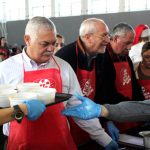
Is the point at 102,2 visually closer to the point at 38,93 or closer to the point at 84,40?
the point at 84,40

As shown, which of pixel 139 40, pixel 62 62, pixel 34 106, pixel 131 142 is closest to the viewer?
pixel 34 106

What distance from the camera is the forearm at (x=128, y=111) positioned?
1.18 m

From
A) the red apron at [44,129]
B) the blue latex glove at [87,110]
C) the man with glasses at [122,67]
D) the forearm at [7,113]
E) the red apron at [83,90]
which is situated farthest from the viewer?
the man with glasses at [122,67]

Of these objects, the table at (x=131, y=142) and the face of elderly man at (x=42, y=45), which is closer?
the table at (x=131, y=142)

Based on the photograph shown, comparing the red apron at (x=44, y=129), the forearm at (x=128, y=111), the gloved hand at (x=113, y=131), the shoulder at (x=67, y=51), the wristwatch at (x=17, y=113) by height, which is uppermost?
the shoulder at (x=67, y=51)

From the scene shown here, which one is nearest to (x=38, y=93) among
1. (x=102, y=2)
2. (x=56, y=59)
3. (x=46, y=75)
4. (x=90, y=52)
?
(x=46, y=75)

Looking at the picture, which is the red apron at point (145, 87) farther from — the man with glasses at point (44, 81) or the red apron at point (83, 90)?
the man with glasses at point (44, 81)

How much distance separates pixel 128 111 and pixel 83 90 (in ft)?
1.48

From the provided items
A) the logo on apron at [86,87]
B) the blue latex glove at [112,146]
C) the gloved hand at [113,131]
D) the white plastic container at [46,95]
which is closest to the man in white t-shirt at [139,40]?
the logo on apron at [86,87]

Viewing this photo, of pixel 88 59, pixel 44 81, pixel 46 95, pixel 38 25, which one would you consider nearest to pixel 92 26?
pixel 88 59

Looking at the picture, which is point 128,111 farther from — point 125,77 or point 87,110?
point 125,77

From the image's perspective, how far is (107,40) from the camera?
1.69m

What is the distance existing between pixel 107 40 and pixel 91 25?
124mm

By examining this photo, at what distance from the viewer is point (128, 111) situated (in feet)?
3.94
